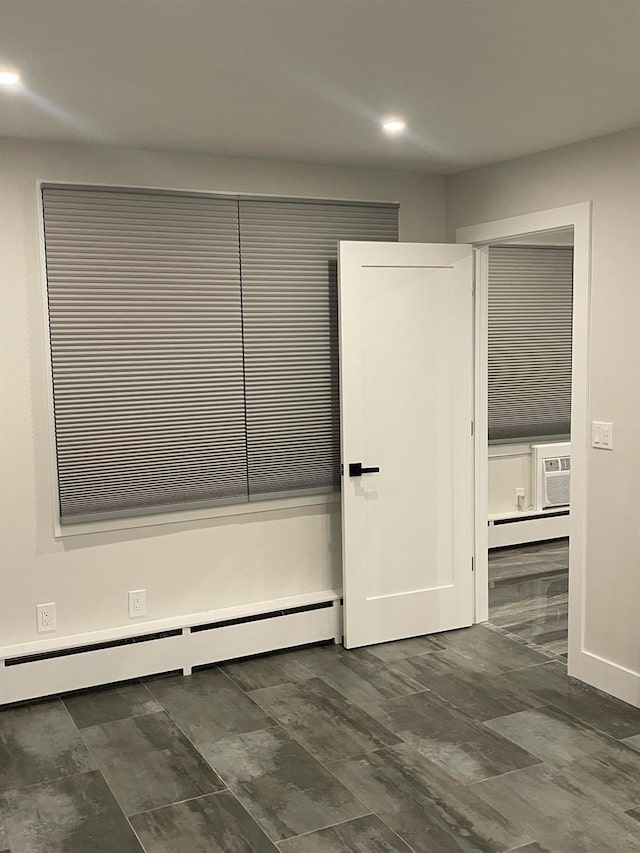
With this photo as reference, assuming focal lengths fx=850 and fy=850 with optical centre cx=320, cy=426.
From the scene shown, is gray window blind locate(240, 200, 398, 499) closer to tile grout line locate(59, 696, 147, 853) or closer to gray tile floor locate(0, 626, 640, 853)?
gray tile floor locate(0, 626, 640, 853)

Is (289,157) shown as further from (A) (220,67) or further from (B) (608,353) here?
(B) (608,353)

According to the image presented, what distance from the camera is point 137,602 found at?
161 inches

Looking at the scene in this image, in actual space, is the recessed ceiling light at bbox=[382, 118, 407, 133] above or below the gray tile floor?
above

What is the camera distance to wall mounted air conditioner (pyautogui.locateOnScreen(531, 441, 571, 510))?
636 cm

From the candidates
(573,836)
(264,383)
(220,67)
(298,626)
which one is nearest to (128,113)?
(220,67)

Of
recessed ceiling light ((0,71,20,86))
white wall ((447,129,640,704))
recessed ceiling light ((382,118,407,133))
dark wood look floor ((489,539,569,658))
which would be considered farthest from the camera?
dark wood look floor ((489,539,569,658))

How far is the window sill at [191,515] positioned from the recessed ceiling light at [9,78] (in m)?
1.89

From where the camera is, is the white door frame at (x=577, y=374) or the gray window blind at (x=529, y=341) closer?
the white door frame at (x=577, y=374)

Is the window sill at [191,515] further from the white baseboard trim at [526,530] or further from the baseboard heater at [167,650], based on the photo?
the white baseboard trim at [526,530]

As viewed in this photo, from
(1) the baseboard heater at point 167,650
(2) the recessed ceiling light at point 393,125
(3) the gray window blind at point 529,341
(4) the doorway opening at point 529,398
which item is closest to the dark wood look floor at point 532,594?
(4) the doorway opening at point 529,398

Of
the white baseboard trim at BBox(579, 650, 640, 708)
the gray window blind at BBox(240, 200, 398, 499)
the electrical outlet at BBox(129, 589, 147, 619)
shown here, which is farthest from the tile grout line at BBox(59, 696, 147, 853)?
the white baseboard trim at BBox(579, 650, 640, 708)

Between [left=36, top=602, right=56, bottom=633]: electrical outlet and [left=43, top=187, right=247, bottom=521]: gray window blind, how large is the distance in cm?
44

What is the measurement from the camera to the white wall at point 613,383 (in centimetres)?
359

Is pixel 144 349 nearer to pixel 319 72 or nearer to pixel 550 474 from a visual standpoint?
pixel 319 72
